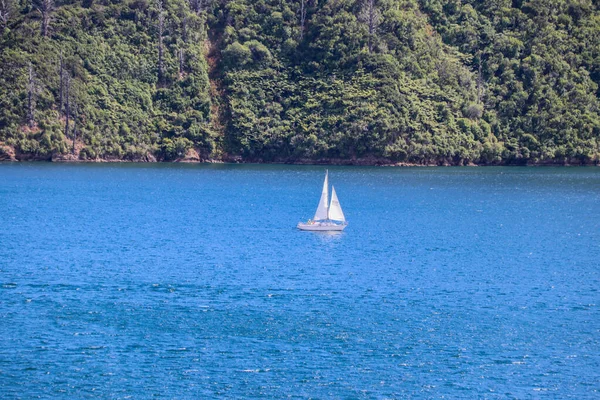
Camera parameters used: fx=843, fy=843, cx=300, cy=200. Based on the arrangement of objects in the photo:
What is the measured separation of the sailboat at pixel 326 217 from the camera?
8012cm

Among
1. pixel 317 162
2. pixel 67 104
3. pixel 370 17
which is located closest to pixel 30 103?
pixel 67 104

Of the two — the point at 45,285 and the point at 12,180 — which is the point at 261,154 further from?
the point at 45,285

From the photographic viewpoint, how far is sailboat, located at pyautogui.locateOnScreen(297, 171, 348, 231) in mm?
80125

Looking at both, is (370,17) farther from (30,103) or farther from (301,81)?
(30,103)

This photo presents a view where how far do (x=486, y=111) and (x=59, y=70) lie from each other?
86239 mm

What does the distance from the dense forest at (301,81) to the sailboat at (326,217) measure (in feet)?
264

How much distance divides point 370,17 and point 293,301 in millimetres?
135399

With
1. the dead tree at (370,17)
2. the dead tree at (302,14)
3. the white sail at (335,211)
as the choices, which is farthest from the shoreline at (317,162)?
the white sail at (335,211)

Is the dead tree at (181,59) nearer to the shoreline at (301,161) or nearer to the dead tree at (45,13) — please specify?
the shoreline at (301,161)

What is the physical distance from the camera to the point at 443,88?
173 m

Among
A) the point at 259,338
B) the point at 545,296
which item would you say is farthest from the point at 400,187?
the point at 259,338

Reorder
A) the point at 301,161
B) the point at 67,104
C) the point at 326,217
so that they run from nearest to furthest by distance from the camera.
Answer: the point at 326,217
the point at 67,104
the point at 301,161

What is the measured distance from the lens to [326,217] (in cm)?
8119

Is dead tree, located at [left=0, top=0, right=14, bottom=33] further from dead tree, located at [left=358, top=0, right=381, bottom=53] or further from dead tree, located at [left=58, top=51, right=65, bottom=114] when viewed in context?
dead tree, located at [left=358, top=0, right=381, bottom=53]
